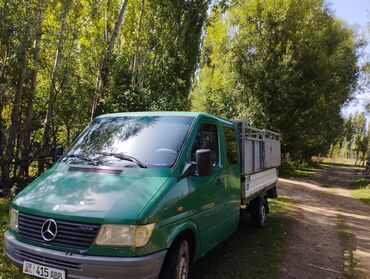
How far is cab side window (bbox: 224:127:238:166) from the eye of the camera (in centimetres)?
647

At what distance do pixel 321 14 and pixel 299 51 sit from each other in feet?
19.5

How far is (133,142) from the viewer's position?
513cm

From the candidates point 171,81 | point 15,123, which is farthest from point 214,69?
point 15,123

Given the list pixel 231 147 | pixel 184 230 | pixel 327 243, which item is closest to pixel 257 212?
pixel 327 243

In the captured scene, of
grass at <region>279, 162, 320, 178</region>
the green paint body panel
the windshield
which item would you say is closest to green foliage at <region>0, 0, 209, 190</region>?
the windshield

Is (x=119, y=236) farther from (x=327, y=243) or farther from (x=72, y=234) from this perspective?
(x=327, y=243)

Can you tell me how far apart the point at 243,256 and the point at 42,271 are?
3.97 meters

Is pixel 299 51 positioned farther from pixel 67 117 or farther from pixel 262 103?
pixel 67 117

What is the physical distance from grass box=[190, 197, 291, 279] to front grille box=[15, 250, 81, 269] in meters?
2.42

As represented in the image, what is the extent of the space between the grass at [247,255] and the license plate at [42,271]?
7.97ft

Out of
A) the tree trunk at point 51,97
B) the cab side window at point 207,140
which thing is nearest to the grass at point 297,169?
the tree trunk at point 51,97

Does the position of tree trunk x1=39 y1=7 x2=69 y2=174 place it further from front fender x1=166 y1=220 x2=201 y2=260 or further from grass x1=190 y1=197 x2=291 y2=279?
front fender x1=166 y1=220 x2=201 y2=260

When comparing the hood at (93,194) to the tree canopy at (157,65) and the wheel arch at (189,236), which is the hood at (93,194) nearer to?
the wheel arch at (189,236)

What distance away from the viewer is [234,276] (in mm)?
5977
